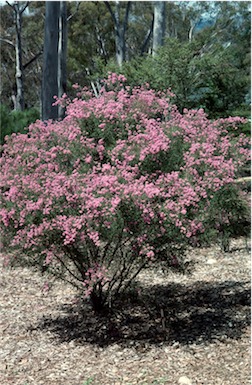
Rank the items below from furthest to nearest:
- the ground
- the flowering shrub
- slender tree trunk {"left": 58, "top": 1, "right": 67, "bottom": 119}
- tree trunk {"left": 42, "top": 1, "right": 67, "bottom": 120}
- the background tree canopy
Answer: the background tree canopy, slender tree trunk {"left": 58, "top": 1, "right": 67, "bottom": 119}, tree trunk {"left": 42, "top": 1, "right": 67, "bottom": 120}, the ground, the flowering shrub

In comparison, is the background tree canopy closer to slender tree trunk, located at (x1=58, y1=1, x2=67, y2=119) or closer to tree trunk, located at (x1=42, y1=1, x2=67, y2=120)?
slender tree trunk, located at (x1=58, y1=1, x2=67, y2=119)

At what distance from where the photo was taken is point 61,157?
4543 mm

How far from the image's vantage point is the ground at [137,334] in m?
4.04

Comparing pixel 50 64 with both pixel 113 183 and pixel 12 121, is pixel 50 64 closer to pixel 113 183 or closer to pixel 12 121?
pixel 12 121

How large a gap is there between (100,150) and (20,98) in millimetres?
19455

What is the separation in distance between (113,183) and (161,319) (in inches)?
66.9

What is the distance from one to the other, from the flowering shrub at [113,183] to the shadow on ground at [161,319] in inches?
24.3

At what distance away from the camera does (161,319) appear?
5035 mm

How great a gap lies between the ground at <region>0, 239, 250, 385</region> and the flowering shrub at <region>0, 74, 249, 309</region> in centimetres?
60

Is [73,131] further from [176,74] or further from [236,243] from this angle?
[176,74]

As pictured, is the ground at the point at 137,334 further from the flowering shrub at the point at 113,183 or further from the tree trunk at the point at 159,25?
the tree trunk at the point at 159,25

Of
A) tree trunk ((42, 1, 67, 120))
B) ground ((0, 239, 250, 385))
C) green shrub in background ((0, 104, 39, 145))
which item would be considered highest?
tree trunk ((42, 1, 67, 120))

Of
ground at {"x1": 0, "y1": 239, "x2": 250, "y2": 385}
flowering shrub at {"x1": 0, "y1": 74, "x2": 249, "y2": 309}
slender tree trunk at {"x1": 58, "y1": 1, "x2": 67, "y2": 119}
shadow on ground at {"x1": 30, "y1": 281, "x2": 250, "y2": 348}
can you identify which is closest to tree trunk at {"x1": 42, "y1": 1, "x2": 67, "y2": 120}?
slender tree trunk at {"x1": 58, "y1": 1, "x2": 67, "y2": 119}

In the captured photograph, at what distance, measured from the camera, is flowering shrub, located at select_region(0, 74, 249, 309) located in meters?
3.94
